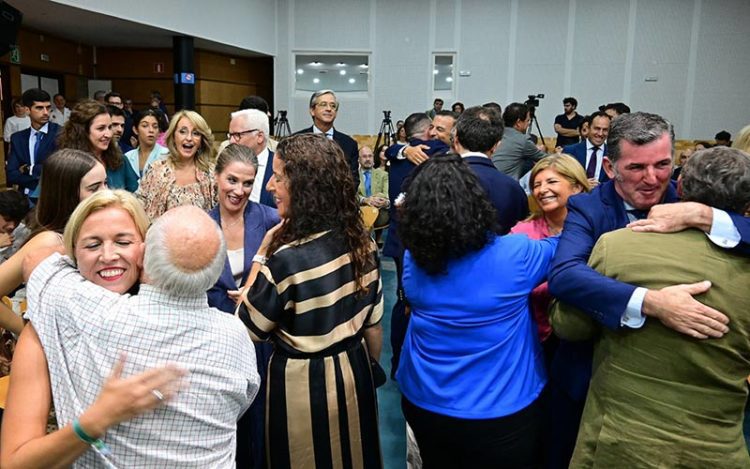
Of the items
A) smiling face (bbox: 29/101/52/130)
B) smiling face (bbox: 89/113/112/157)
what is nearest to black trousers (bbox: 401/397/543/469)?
smiling face (bbox: 89/113/112/157)

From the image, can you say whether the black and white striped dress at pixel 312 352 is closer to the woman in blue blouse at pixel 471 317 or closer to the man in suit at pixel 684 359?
the woman in blue blouse at pixel 471 317

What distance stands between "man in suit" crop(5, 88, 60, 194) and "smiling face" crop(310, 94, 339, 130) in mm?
2593

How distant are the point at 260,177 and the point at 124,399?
2211mm

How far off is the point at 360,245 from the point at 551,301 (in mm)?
600

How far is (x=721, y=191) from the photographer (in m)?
1.38

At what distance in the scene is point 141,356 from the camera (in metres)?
1.07

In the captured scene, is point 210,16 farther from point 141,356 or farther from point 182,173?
point 141,356

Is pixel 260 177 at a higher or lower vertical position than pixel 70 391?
higher

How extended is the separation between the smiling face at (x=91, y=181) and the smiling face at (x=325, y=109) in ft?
6.94

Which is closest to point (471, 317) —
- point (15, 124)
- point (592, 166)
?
point (592, 166)

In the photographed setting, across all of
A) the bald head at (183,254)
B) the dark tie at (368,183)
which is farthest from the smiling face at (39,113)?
the bald head at (183,254)

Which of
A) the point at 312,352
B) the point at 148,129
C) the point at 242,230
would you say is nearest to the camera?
the point at 312,352

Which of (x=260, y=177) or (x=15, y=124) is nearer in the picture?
(x=260, y=177)

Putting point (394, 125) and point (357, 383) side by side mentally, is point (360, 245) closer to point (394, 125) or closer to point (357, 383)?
point (357, 383)
